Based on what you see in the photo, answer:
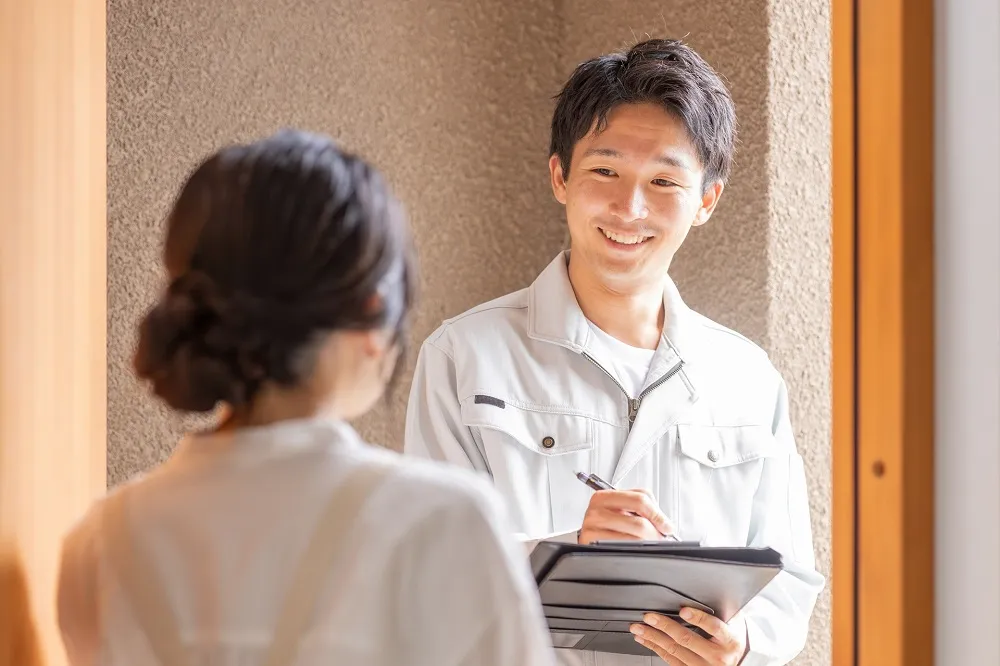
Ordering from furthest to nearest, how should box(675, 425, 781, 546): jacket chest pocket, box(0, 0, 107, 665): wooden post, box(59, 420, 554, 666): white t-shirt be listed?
box(675, 425, 781, 546): jacket chest pocket
box(0, 0, 107, 665): wooden post
box(59, 420, 554, 666): white t-shirt

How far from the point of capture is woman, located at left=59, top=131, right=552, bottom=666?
29.4 inches

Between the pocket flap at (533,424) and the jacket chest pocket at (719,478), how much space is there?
155 millimetres

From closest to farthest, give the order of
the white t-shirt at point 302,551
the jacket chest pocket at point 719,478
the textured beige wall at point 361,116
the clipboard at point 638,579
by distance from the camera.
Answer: the white t-shirt at point 302,551 → the clipboard at point 638,579 → the jacket chest pocket at point 719,478 → the textured beige wall at point 361,116

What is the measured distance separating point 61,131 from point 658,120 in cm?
96

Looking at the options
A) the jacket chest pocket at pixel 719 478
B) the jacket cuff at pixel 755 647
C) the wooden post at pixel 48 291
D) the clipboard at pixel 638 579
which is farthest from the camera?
the jacket chest pocket at pixel 719 478

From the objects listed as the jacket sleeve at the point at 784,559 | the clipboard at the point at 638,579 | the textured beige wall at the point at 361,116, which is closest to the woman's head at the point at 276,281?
the clipboard at the point at 638,579

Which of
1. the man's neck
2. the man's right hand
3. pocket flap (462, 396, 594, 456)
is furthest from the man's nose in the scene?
the man's right hand

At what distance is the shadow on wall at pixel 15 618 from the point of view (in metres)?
0.86

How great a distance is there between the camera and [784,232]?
2.21 metres

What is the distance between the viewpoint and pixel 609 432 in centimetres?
164

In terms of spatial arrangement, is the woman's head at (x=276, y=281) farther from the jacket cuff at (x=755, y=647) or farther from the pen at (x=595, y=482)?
the jacket cuff at (x=755, y=647)

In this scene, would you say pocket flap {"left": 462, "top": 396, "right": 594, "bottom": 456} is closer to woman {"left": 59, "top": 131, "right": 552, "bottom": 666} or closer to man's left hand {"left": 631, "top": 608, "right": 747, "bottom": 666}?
man's left hand {"left": 631, "top": 608, "right": 747, "bottom": 666}

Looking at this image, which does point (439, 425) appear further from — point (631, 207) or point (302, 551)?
point (302, 551)

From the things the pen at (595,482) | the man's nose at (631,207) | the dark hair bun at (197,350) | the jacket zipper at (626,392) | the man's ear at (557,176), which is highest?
the man's ear at (557,176)
